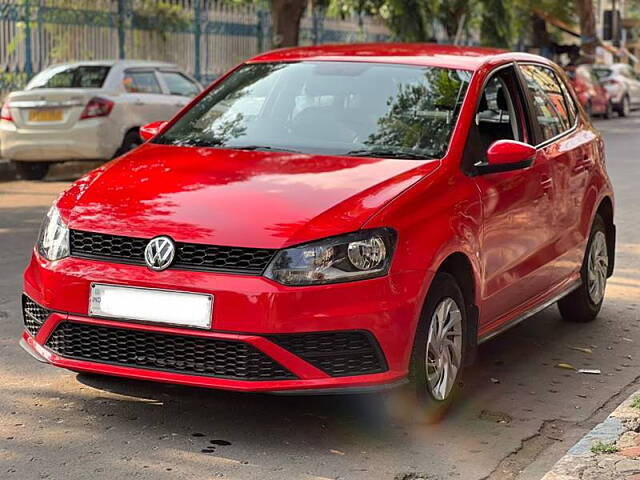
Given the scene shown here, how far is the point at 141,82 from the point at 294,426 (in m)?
11.9

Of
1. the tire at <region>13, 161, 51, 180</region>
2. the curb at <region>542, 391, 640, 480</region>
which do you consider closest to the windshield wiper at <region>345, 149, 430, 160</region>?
the curb at <region>542, 391, 640, 480</region>

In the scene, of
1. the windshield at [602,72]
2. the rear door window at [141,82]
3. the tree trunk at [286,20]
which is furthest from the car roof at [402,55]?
the windshield at [602,72]

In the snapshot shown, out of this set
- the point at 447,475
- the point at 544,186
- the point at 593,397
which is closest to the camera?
the point at 447,475

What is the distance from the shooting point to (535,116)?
702 centimetres

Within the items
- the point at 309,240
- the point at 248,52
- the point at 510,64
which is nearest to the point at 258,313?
the point at 309,240

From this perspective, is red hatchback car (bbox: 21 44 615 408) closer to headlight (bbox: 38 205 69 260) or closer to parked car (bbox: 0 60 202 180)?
headlight (bbox: 38 205 69 260)

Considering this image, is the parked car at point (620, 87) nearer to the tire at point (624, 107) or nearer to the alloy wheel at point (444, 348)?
the tire at point (624, 107)

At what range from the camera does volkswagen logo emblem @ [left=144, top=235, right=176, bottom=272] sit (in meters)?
5.06

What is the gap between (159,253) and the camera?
5078mm

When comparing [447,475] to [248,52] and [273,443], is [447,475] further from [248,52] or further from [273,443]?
[248,52]

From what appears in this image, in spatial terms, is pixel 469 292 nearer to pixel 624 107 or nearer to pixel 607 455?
pixel 607 455

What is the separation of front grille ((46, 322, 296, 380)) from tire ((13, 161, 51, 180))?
1155 cm

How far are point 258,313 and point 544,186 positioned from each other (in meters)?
2.33

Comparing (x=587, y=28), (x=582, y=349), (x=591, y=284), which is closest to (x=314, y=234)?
(x=582, y=349)
